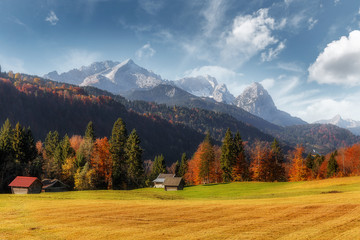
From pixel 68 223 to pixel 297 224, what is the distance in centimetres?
2043

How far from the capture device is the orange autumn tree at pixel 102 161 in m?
73.7

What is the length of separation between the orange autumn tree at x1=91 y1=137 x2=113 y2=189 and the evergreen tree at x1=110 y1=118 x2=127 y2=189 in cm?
140

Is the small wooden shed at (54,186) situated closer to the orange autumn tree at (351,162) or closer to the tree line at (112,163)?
the tree line at (112,163)

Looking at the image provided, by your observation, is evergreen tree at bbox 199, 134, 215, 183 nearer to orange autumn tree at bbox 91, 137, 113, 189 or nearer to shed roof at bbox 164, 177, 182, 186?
shed roof at bbox 164, 177, 182, 186

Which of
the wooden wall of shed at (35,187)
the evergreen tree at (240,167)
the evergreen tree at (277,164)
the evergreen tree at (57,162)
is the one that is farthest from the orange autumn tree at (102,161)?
the evergreen tree at (277,164)

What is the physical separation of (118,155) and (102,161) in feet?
16.6

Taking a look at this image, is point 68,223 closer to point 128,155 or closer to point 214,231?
point 214,231

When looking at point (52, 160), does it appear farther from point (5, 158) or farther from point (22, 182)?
point (22, 182)

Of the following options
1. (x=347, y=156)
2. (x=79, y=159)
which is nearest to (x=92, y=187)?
(x=79, y=159)

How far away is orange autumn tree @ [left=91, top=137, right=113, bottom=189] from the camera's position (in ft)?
242

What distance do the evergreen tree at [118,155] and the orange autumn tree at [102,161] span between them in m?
1.40

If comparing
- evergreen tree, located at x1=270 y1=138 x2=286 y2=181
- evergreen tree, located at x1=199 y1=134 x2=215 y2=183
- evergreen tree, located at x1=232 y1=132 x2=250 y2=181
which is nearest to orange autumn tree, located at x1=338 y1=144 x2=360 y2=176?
evergreen tree, located at x1=270 y1=138 x2=286 y2=181

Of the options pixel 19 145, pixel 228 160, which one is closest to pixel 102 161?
pixel 19 145

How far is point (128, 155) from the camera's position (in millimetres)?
80750
